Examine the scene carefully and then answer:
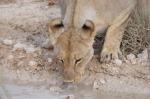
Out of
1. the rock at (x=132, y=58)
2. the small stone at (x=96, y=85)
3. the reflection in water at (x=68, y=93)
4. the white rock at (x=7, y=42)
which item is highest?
the white rock at (x=7, y=42)

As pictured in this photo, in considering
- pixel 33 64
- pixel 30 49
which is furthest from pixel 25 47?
pixel 33 64

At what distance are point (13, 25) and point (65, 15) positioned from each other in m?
1.58

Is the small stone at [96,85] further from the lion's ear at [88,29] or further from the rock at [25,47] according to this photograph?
the rock at [25,47]

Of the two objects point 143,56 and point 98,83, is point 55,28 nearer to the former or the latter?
point 98,83

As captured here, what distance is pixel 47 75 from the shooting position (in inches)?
287

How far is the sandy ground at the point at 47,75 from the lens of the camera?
22.7ft

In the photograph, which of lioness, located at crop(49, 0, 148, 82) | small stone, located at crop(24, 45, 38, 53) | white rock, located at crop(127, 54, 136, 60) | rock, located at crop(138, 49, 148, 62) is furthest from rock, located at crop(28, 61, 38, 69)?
rock, located at crop(138, 49, 148, 62)

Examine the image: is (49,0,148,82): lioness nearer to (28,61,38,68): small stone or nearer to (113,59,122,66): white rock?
(113,59,122,66): white rock

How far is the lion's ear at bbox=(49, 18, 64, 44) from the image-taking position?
693 cm

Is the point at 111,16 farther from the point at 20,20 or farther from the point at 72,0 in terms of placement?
the point at 20,20

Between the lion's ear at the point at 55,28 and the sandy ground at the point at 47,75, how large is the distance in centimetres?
38

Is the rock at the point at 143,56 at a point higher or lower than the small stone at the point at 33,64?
higher

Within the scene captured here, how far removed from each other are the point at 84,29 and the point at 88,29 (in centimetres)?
5

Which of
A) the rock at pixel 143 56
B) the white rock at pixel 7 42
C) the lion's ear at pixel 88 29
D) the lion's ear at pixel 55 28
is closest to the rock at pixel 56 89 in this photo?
the lion's ear at pixel 55 28
